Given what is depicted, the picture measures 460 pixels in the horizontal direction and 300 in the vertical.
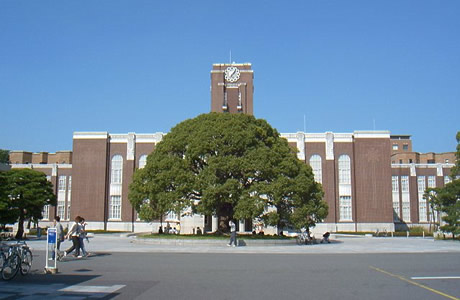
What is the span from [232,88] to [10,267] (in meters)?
52.5

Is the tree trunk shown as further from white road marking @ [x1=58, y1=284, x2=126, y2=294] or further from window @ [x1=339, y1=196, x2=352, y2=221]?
window @ [x1=339, y1=196, x2=352, y2=221]

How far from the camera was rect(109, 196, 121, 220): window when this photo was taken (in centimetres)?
5738

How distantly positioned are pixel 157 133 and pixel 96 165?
28.2ft

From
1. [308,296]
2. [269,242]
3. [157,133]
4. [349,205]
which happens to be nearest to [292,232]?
[349,205]

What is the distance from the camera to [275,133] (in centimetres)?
3484

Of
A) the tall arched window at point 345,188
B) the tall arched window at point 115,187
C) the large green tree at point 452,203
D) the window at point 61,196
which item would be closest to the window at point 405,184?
the tall arched window at point 345,188

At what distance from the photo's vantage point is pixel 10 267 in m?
12.5

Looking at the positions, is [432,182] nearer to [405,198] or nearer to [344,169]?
[405,198]

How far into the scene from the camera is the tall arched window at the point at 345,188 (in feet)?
186

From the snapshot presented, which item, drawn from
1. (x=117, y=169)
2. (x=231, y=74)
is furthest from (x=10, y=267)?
(x=231, y=74)

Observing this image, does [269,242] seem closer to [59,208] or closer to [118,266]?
[118,266]

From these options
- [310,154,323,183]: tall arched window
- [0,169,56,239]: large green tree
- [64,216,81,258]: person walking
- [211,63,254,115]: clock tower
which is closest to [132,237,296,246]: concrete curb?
[64,216,81,258]: person walking

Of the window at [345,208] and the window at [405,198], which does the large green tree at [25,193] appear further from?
the window at [405,198]

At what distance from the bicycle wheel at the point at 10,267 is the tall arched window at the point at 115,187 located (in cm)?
4542
